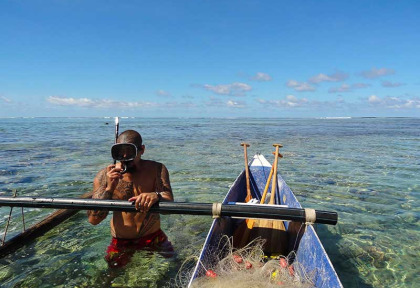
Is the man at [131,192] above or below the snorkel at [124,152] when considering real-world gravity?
below

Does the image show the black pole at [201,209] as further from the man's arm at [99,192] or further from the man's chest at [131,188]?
the man's chest at [131,188]

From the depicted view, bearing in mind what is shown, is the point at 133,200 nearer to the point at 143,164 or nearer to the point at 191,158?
the point at 143,164

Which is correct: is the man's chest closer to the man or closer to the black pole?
the man

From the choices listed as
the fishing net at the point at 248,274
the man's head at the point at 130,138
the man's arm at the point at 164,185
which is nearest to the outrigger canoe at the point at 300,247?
the fishing net at the point at 248,274

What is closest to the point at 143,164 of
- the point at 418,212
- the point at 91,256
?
the point at 91,256

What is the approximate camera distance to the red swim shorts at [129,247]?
434 centimetres

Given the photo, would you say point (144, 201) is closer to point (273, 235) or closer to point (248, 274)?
point (248, 274)

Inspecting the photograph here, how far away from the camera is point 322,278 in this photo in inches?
128

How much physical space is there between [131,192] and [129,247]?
96 cm

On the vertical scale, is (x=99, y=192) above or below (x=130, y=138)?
below

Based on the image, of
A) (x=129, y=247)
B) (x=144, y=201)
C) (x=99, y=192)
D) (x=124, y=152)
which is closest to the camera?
(x=144, y=201)

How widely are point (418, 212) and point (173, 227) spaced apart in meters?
6.46

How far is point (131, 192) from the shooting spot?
4.04 metres

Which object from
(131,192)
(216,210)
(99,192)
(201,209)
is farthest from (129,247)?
(216,210)
